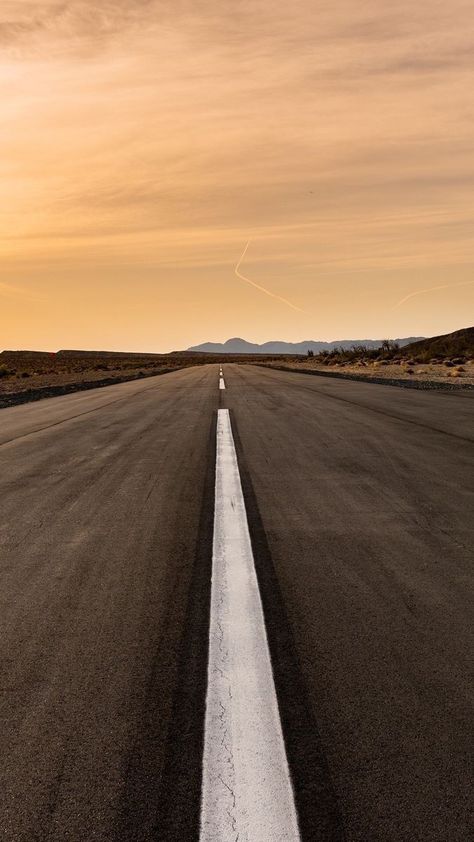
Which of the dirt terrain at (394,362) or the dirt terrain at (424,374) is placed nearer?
the dirt terrain at (424,374)

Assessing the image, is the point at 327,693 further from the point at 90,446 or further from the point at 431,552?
the point at 90,446

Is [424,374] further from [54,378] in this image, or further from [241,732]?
[241,732]

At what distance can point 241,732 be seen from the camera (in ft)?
6.82

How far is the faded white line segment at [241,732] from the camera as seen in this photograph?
1678mm

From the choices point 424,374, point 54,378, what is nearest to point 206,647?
point 424,374

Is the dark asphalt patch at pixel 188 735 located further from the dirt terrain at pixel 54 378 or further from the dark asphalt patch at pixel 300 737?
the dirt terrain at pixel 54 378

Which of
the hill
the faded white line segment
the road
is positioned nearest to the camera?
the faded white line segment

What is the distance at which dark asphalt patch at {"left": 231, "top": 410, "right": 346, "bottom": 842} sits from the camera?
1683mm

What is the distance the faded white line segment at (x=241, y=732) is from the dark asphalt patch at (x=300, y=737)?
29 millimetres

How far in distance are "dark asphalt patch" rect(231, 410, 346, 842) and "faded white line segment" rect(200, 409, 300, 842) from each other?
0.03 meters

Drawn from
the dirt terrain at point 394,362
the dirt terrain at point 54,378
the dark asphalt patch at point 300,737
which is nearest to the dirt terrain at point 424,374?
the dirt terrain at point 394,362

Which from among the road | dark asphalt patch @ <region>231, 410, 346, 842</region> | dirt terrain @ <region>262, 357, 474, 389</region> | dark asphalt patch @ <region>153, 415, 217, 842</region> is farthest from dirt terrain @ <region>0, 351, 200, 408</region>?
dark asphalt patch @ <region>231, 410, 346, 842</region>

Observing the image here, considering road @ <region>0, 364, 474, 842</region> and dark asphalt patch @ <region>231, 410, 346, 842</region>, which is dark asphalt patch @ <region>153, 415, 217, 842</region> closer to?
road @ <region>0, 364, 474, 842</region>

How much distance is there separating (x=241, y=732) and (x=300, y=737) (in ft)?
0.64
